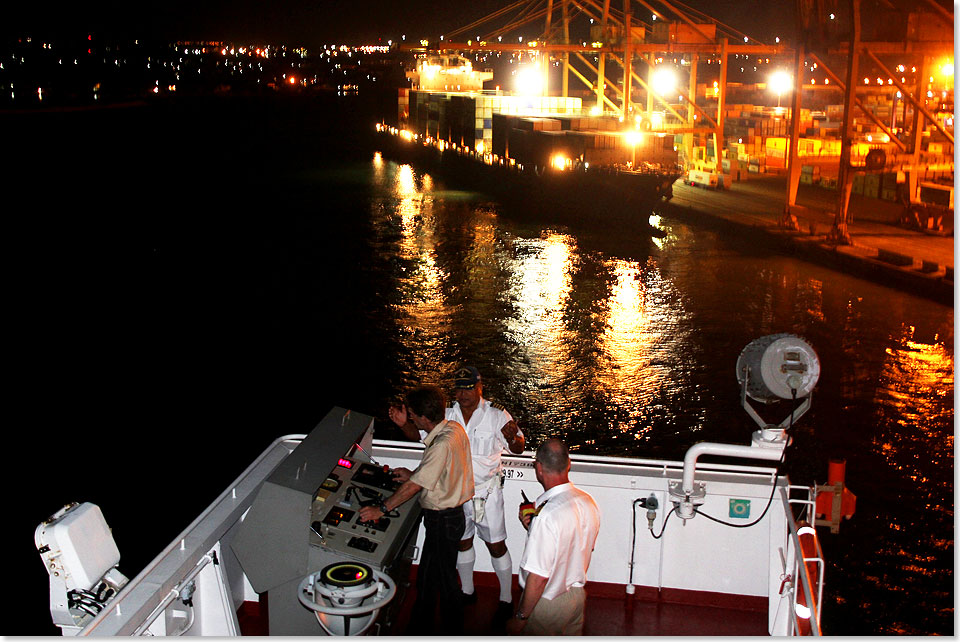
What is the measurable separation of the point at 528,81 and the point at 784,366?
74474mm

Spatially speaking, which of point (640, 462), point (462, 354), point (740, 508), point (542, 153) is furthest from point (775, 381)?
point (542, 153)

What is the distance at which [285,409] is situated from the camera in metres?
16.6

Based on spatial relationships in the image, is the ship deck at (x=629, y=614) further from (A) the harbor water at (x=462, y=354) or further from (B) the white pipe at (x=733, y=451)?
(A) the harbor water at (x=462, y=354)

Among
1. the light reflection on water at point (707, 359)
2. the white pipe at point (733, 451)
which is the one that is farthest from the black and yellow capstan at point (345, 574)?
the light reflection on water at point (707, 359)

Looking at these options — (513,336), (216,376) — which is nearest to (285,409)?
(216,376)

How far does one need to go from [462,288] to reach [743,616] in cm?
2138

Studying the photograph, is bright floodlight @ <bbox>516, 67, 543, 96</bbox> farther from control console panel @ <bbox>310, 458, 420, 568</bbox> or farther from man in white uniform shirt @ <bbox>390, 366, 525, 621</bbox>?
control console panel @ <bbox>310, 458, 420, 568</bbox>

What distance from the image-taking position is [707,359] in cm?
1947

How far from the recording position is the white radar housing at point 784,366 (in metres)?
4.57

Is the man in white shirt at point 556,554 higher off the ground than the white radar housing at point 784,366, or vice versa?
the white radar housing at point 784,366

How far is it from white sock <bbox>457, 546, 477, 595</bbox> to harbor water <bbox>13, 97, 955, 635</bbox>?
6293 millimetres

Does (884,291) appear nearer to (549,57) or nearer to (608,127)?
(608,127)

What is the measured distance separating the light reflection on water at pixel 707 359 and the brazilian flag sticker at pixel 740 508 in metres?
5.43

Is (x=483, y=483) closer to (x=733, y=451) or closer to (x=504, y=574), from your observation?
(x=504, y=574)
